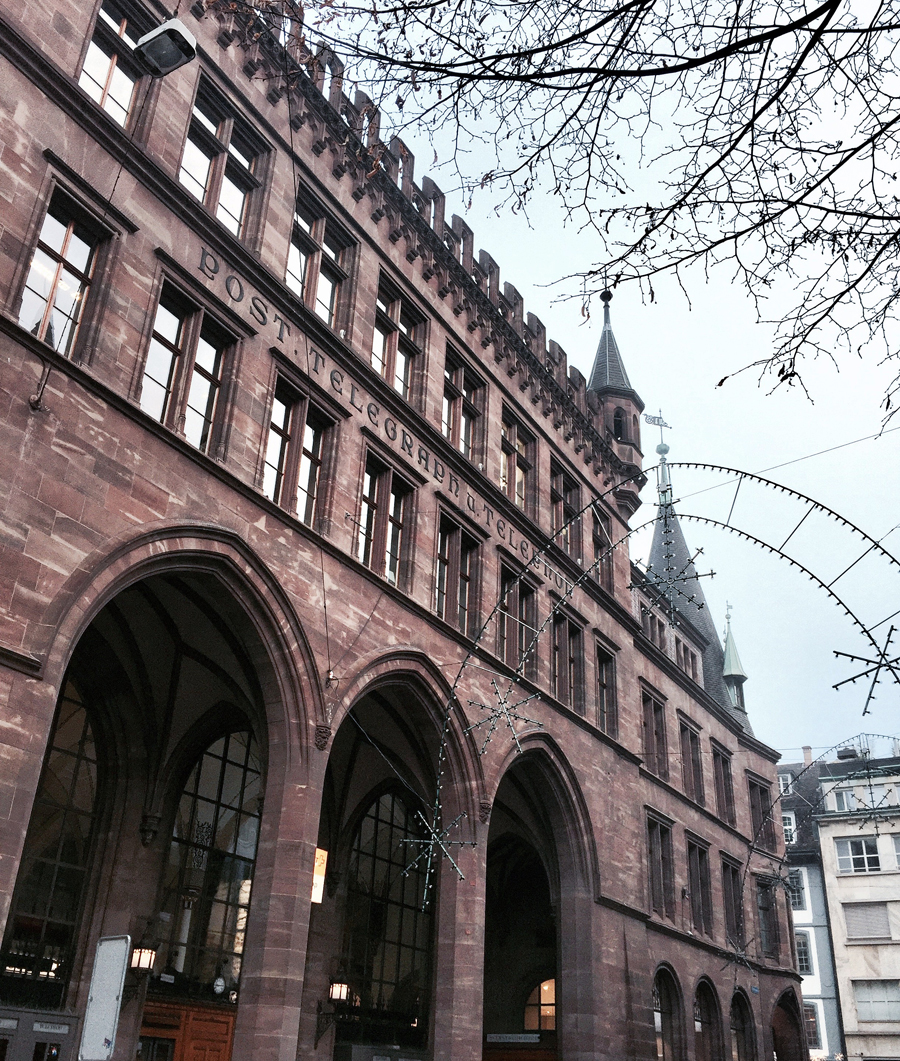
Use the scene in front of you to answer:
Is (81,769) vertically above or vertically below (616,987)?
above

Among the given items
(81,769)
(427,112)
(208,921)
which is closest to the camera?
(427,112)

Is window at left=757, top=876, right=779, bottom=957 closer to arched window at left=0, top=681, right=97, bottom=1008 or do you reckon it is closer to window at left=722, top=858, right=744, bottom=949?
window at left=722, top=858, right=744, bottom=949

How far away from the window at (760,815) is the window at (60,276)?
31.1 m

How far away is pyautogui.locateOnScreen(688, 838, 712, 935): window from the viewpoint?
29.8 meters

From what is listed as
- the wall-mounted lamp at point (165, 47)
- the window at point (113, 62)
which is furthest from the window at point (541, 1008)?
the wall-mounted lamp at point (165, 47)

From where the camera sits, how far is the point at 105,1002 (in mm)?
7566

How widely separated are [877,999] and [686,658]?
70.2 feet

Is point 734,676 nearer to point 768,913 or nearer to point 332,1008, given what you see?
point 768,913

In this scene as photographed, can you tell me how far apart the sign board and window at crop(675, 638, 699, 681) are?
29054 millimetres

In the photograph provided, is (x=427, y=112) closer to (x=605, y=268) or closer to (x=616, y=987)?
(x=605, y=268)

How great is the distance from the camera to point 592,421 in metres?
28.6

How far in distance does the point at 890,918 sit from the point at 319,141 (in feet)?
142

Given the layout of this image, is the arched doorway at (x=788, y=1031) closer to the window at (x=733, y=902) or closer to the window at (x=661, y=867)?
the window at (x=733, y=902)

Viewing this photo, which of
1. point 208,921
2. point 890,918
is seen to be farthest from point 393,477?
point 890,918
